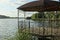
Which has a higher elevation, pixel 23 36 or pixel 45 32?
pixel 45 32

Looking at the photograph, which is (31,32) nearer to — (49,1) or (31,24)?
(31,24)

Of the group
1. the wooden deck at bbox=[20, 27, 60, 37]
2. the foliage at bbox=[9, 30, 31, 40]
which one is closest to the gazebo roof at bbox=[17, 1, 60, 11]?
the wooden deck at bbox=[20, 27, 60, 37]

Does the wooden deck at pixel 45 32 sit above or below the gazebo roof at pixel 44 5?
below

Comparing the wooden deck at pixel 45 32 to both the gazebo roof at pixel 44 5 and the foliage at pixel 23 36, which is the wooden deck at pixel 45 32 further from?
the gazebo roof at pixel 44 5

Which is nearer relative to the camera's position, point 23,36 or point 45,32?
point 23,36

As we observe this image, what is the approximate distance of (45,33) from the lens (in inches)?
431

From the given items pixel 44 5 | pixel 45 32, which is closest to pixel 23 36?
pixel 45 32

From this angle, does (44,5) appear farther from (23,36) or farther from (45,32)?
(23,36)

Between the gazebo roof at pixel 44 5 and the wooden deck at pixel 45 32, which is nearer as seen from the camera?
the gazebo roof at pixel 44 5

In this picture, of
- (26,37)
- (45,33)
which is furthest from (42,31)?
(26,37)

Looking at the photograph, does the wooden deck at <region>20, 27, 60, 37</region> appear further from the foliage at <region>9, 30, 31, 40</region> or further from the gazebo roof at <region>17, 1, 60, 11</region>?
the gazebo roof at <region>17, 1, 60, 11</region>

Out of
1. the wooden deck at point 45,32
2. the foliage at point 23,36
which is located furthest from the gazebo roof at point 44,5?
the foliage at point 23,36

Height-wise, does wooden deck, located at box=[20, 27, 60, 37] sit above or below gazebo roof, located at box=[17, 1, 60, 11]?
below

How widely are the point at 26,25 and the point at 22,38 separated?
6.93ft
